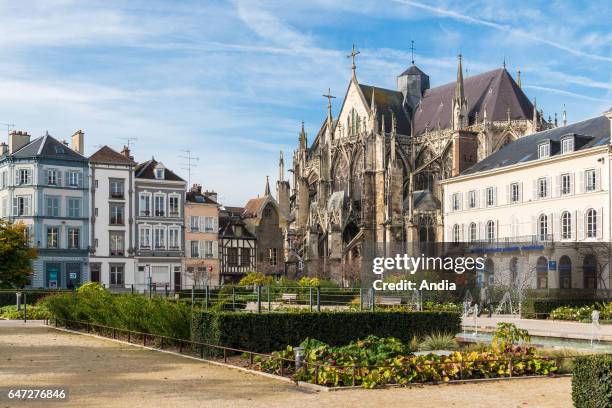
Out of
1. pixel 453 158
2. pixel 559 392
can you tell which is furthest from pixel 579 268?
pixel 559 392

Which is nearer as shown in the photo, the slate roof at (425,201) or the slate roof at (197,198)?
the slate roof at (425,201)

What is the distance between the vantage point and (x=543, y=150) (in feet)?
160

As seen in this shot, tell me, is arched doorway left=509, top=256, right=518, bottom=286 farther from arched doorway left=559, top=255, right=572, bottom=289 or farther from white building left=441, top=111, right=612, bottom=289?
arched doorway left=559, top=255, right=572, bottom=289

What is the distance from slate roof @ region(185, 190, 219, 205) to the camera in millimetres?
66750

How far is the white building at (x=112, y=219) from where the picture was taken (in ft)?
196

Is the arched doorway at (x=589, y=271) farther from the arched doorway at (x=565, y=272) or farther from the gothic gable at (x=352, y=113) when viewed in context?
the gothic gable at (x=352, y=113)

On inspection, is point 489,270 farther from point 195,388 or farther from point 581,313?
point 195,388

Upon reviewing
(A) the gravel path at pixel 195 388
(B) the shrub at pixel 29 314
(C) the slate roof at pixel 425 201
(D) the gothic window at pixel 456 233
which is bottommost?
(B) the shrub at pixel 29 314

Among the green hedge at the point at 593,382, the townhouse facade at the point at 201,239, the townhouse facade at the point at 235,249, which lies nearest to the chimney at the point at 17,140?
the townhouse facade at the point at 201,239

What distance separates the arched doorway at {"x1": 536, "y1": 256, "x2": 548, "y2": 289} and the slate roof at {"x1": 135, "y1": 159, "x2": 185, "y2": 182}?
1106 inches

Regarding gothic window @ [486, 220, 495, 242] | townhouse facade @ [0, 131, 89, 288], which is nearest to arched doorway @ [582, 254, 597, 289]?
gothic window @ [486, 220, 495, 242]

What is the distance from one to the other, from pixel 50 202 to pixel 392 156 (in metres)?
27.6

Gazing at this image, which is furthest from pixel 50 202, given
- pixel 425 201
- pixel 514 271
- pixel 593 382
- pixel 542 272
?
pixel 593 382

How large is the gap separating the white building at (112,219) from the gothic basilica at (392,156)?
17.5m
